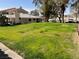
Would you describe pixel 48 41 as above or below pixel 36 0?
below

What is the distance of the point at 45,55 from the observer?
47.6 feet

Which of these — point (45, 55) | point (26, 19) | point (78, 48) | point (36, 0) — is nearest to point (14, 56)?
point (45, 55)

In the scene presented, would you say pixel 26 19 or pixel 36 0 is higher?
pixel 36 0

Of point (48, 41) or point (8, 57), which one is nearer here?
point (8, 57)

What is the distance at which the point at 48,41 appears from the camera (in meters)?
18.4

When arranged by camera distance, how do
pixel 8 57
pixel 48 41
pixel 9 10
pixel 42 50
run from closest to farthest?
1. pixel 8 57
2. pixel 42 50
3. pixel 48 41
4. pixel 9 10

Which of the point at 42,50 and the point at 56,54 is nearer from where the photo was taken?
the point at 56,54

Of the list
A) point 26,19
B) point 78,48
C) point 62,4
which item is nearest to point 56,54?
point 78,48

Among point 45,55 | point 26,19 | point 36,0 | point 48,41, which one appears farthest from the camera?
point 26,19

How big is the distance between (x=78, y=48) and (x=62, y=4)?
4191 cm

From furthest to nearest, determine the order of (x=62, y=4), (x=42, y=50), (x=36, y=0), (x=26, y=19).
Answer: (x=26, y=19) → (x=36, y=0) → (x=62, y=4) → (x=42, y=50)

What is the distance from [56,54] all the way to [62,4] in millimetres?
43279

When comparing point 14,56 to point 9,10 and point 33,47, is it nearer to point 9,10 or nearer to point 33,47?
point 33,47

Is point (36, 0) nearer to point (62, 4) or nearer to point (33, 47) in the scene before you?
point (62, 4)
